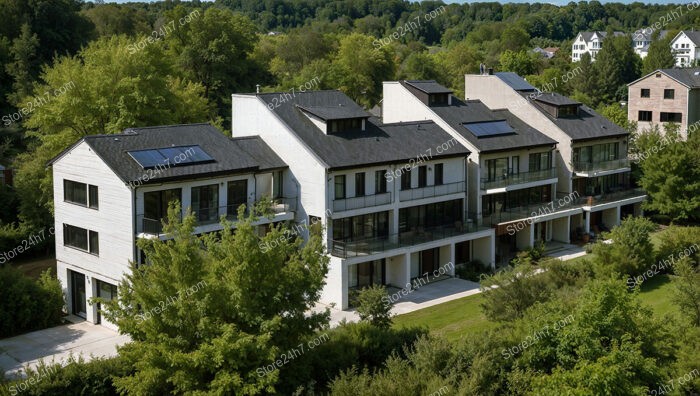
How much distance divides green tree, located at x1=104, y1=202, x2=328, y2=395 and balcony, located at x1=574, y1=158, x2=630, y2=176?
3169 centimetres

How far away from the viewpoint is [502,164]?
151 feet

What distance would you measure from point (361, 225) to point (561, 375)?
1786cm

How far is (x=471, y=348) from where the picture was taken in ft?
79.5

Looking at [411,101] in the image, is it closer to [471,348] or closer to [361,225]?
[361,225]

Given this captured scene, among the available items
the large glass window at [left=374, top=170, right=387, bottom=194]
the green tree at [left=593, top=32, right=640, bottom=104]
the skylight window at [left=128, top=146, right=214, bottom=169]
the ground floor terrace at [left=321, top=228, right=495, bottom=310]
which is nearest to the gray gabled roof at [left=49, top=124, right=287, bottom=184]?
the skylight window at [left=128, top=146, right=214, bottom=169]

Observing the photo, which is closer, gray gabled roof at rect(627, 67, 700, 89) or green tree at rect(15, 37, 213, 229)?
green tree at rect(15, 37, 213, 229)

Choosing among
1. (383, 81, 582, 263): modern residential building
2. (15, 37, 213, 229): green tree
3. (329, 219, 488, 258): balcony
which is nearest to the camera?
(329, 219, 488, 258): balcony

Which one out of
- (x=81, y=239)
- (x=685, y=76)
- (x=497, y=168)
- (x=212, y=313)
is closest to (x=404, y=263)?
(x=497, y=168)

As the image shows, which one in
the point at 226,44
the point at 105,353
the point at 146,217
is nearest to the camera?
the point at 105,353

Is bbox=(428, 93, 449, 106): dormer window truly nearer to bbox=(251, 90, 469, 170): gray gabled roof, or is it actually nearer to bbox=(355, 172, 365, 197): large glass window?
bbox=(251, 90, 469, 170): gray gabled roof

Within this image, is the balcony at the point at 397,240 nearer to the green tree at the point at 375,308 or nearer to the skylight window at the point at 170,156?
the green tree at the point at 375,308

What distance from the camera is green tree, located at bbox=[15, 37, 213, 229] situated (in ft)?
145

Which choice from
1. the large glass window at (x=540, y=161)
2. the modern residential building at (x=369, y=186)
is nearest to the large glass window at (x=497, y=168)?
the modern residential building at (x=369, y=186)

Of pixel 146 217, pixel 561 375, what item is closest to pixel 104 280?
pixel 146 217
